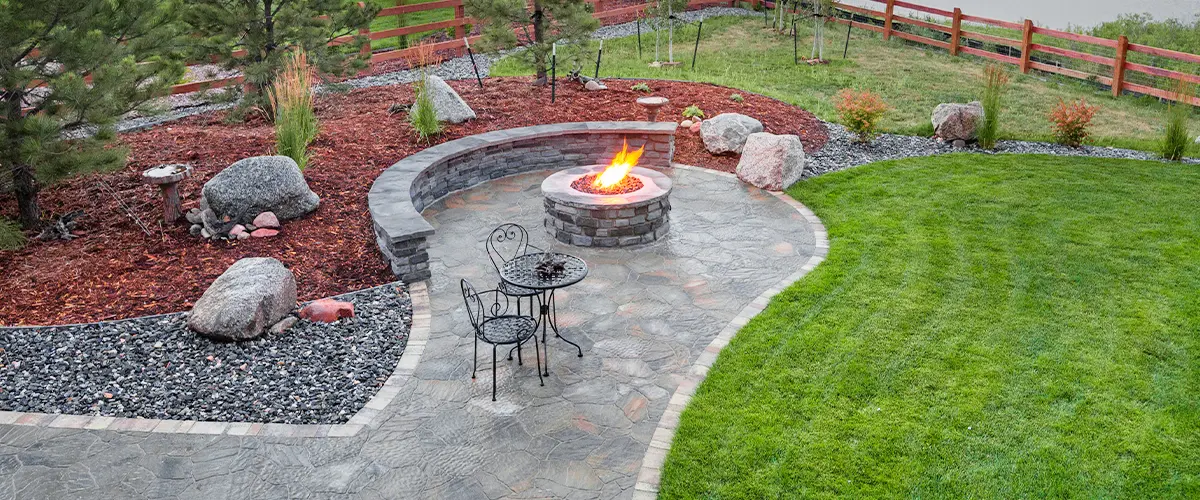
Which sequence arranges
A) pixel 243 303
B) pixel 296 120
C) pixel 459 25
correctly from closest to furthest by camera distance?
pixel 243 303 < pixel 296 120 < pixel 459 25

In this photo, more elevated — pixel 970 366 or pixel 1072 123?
pixel 1072 123

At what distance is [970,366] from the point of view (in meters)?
5.08

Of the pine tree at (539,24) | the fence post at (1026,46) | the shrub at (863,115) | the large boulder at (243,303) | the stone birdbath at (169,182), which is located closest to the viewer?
the large boulder at (243,303)

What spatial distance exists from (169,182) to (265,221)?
782 millimetres

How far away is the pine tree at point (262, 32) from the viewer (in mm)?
9664

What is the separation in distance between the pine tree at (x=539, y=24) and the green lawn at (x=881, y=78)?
33 cm

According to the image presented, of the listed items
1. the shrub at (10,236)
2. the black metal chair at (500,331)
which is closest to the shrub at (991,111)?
the black metal chair at (500,331)

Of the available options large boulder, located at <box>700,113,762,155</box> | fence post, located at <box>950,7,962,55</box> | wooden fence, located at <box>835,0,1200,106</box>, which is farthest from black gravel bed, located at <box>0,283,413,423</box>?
fence post, located at <box>950,7,962,55</box>

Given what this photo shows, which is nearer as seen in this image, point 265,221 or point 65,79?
point 65,79

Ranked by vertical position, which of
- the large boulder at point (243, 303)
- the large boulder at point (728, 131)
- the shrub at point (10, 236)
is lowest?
Result: the large boulder at point (243, 303)

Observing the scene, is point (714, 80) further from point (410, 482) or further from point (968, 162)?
point (410, 482)

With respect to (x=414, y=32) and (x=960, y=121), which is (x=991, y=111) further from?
(x=414, y=32)

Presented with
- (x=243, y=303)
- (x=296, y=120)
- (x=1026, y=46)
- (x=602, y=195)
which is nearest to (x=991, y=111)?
(x=602, y=195)

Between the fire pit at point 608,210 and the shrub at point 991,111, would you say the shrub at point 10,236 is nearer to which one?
the fire pit at point 608,210
